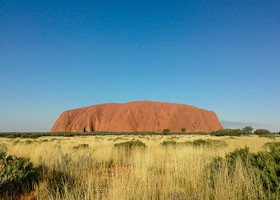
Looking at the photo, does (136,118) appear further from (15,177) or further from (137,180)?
(15,177)

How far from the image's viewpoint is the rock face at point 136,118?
7556 cm

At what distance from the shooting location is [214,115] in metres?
94.1

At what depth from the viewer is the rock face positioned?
7556cm

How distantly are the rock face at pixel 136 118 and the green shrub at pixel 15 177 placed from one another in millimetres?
69736

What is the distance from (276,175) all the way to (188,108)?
8440 centimetres

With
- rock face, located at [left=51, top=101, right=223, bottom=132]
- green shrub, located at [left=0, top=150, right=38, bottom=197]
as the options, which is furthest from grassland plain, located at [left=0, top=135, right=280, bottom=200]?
rock face, located at [left=51, top=101, right=223, bottom=132]

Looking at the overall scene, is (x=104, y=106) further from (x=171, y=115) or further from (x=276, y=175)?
(x=276, y=175)

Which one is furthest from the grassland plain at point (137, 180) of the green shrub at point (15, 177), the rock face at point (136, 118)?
the rock face at point (136, 118)

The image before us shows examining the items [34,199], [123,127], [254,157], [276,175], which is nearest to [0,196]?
[34,199]

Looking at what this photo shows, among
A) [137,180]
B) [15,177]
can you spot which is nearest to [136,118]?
[137,180]

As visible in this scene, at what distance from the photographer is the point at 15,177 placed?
4188 millimetres

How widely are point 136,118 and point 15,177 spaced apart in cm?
7446

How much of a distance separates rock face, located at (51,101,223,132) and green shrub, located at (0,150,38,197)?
69.7 metres

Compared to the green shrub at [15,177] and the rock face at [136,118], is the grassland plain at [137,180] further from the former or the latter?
the rock face at [136,118]
